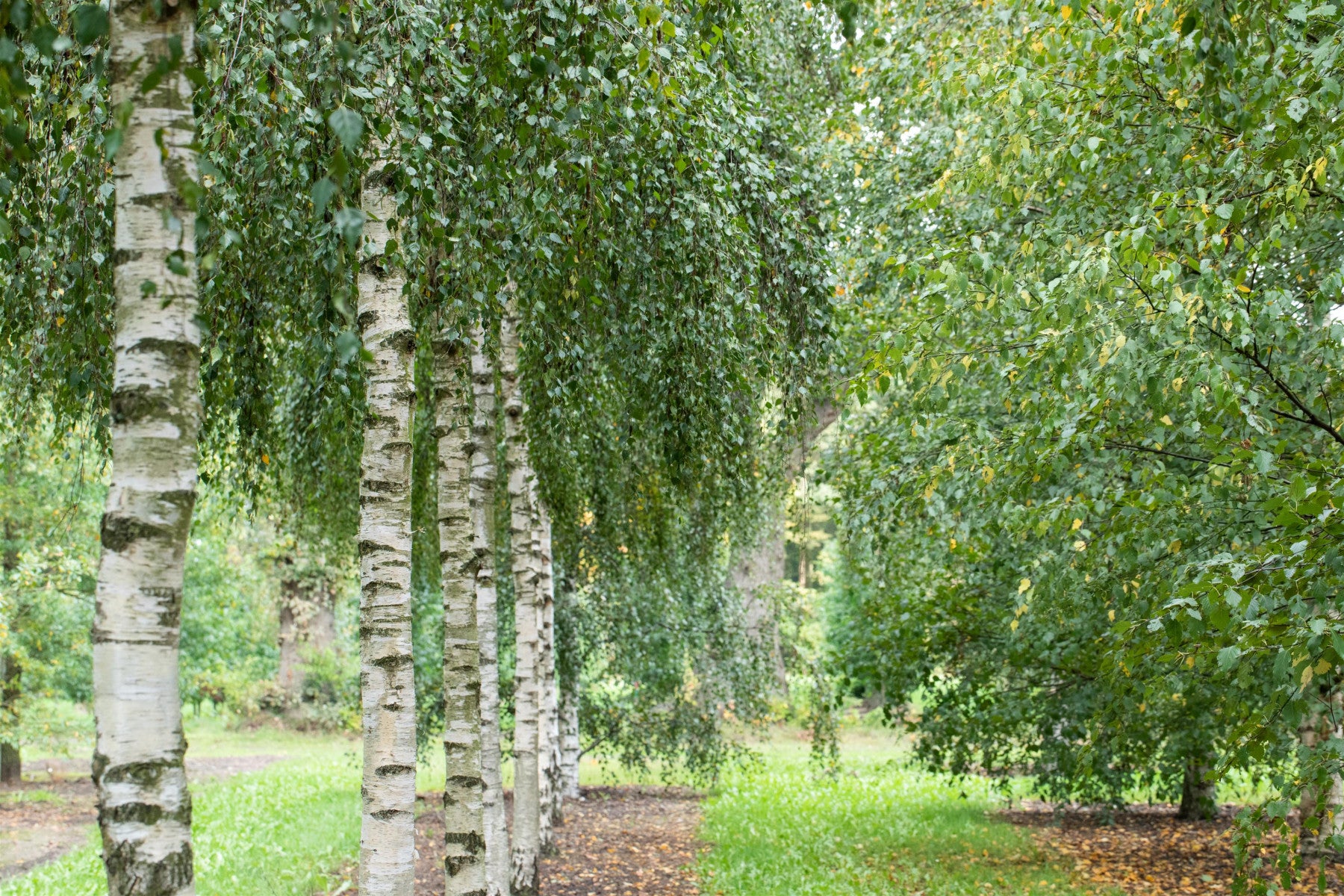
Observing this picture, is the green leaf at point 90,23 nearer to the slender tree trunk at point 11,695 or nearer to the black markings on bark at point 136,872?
the black markings on bark at point 136,872

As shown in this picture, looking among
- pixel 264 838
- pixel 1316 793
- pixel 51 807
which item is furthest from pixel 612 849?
pixel 51 807

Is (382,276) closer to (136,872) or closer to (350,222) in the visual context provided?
(350,222)

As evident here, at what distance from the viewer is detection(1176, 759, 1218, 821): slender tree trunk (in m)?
8.78

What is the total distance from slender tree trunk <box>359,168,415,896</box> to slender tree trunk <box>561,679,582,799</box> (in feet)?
24.6

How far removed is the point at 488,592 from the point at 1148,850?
261 inches

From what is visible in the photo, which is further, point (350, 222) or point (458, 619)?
point (458, 619)

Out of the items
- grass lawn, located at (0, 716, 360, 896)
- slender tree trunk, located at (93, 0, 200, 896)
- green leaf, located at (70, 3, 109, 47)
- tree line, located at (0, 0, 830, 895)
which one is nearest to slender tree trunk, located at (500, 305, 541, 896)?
tree line, located at (0, 0, 830, 895)

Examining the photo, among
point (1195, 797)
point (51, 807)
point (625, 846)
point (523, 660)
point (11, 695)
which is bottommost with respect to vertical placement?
point (51, 807)

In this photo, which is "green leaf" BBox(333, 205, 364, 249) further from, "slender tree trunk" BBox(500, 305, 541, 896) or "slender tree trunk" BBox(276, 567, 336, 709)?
"slender tree trunk" BBox(276, 567, 336, 709)

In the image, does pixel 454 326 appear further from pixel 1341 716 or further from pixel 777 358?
pixel 1341 716

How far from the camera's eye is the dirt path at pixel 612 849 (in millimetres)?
8078

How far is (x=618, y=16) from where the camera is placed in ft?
10.4

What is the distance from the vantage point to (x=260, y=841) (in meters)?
10.1

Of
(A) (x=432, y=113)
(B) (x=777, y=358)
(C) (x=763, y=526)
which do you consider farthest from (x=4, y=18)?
(C) (x=763, y=526)
